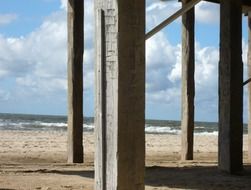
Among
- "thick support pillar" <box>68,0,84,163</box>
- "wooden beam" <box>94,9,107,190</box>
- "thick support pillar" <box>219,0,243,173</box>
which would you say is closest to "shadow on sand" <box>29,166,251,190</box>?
"thick support pillar" <box>219,0,243,173</box>

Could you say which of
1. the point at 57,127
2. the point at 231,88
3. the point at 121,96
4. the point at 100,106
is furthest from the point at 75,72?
the point at 57,127

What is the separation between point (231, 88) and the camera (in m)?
8.70

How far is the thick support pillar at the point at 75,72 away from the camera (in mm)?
10469

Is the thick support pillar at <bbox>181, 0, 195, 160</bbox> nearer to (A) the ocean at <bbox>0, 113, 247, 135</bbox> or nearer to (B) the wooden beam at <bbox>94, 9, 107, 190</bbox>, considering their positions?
(B) the wooden beam at <bbox>94, 9, 107, 190</bbox>

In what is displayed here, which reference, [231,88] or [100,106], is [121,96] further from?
[231,88]

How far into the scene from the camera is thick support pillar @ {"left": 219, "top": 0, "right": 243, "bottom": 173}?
871 cm

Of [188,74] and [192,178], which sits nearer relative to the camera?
[192,178]

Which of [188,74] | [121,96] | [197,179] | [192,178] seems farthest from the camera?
[188,74]

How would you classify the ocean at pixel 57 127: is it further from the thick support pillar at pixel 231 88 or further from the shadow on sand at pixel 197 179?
the thick support pillar at pixel 231 88

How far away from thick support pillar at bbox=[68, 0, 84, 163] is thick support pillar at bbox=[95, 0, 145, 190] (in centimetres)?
728

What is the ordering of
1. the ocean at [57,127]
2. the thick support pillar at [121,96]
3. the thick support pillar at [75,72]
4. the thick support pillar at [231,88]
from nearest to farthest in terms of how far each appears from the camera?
the thick support pillar at [121,96], the thick support pillar at [231,88], the thick support pillar at [75,72], the ocean at [57,127]

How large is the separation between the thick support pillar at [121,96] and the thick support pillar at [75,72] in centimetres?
728

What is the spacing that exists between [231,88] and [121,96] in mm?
5854

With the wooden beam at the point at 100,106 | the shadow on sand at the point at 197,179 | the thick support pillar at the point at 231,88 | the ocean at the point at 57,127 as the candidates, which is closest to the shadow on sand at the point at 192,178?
the shadow on sand at the point at 197,179
